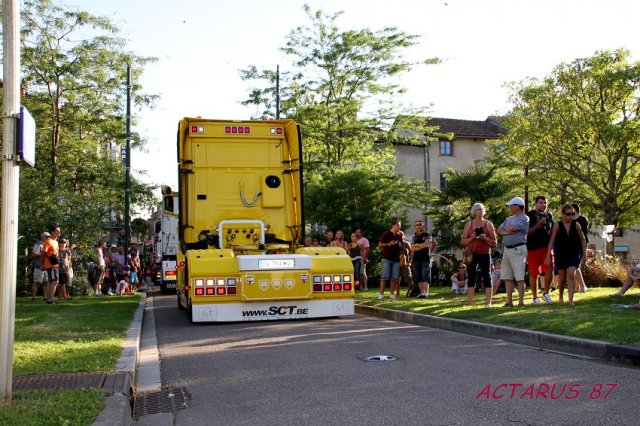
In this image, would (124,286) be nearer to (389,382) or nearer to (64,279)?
(64,279)

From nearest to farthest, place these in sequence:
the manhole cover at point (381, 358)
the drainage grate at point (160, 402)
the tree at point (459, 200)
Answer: the drainage grate at point (160, 402) → the manhole cover at point (381, 358) → the tree at point (459, 200)

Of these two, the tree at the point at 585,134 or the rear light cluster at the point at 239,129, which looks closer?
the rear light cluster at the point at 239,129

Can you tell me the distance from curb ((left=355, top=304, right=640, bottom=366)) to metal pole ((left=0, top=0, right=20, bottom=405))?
5.79 m

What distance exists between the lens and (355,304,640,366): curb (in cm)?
756

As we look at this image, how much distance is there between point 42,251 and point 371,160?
49.3 ft

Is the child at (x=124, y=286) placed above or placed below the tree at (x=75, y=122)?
below

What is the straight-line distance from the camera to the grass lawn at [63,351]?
512 centimetres

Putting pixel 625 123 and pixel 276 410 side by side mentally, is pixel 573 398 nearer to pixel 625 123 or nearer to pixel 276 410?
pixel 276 410

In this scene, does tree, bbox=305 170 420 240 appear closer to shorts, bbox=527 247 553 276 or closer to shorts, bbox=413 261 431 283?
shorts, bbox=413 261 431 283

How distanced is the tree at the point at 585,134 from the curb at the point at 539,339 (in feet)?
74.1

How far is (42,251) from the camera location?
1742 centimetres

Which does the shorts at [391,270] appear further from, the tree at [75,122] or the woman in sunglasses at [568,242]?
the tree at [75,122]

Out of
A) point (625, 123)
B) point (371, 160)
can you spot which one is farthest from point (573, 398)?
point (625, 123)

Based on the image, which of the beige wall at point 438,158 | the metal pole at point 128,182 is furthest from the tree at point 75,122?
the beige wall at point 438,158
